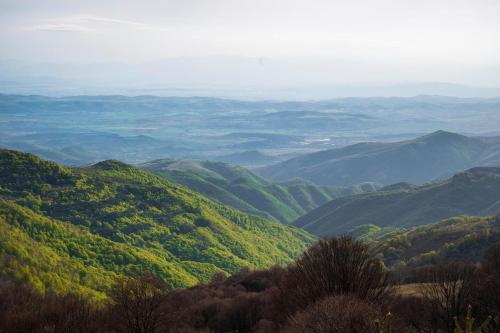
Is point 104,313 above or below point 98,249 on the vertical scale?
above

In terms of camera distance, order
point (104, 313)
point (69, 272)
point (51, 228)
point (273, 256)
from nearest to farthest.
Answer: point (104, 313), point (69, 272), point (51, 228), point (273, 256)

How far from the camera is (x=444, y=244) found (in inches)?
3546

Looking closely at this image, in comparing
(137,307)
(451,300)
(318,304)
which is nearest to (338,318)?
(318,304)

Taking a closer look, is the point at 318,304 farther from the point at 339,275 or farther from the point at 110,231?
the point at 110,231

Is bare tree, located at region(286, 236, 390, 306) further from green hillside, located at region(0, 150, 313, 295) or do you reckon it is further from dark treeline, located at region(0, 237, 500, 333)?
green hillside, located at region(0, 150, 313, 295)

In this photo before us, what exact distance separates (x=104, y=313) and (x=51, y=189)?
94.7 m

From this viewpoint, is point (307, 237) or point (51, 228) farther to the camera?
point (307, 237)

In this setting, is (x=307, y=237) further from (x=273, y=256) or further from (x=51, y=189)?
(x=51, y=189)

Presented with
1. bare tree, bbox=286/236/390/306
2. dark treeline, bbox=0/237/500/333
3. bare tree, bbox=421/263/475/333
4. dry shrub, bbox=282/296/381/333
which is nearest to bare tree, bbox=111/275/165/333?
dark treeline, bbox=0/237/500/333

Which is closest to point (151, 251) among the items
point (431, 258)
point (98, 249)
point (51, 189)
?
point (98, 249)

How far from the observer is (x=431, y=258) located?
8106cm

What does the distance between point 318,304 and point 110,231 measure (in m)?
98.9

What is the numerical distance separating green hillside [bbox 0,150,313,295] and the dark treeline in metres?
32.5

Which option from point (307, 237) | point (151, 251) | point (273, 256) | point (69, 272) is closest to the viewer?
point (69, 272)
